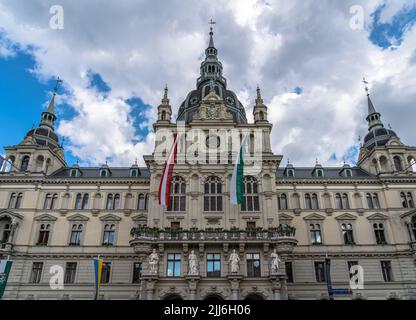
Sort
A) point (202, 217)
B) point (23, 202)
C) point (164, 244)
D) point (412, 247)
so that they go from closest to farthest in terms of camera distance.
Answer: point (164, 244)
point (202, 217)
point (412, 247)
point (23, 202)

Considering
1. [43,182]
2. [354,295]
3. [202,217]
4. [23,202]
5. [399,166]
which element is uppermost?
[399,166]

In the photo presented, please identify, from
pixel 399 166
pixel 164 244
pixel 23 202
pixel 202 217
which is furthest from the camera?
pixel 399 166

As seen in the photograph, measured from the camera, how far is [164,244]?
138 feet

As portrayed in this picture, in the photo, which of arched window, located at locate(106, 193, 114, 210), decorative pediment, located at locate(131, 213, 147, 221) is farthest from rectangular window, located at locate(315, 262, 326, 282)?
arched window, located at locate(106, 193, 114, 210)

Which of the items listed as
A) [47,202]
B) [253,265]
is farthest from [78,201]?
[253,265]

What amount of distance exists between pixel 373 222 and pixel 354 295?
459 inches

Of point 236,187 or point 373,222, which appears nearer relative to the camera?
point 236,187

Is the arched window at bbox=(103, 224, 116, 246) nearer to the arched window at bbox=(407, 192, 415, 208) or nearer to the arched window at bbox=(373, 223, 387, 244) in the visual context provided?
the arched window at bbox=(373, 223, 387, 244)

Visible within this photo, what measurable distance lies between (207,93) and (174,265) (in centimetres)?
2955

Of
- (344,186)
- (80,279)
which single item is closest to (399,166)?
(344,186)

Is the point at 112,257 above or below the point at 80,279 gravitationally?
above

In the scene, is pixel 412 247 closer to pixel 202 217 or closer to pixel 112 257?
pixel 202 217

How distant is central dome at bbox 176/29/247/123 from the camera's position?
187ft

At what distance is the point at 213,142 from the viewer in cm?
5103
